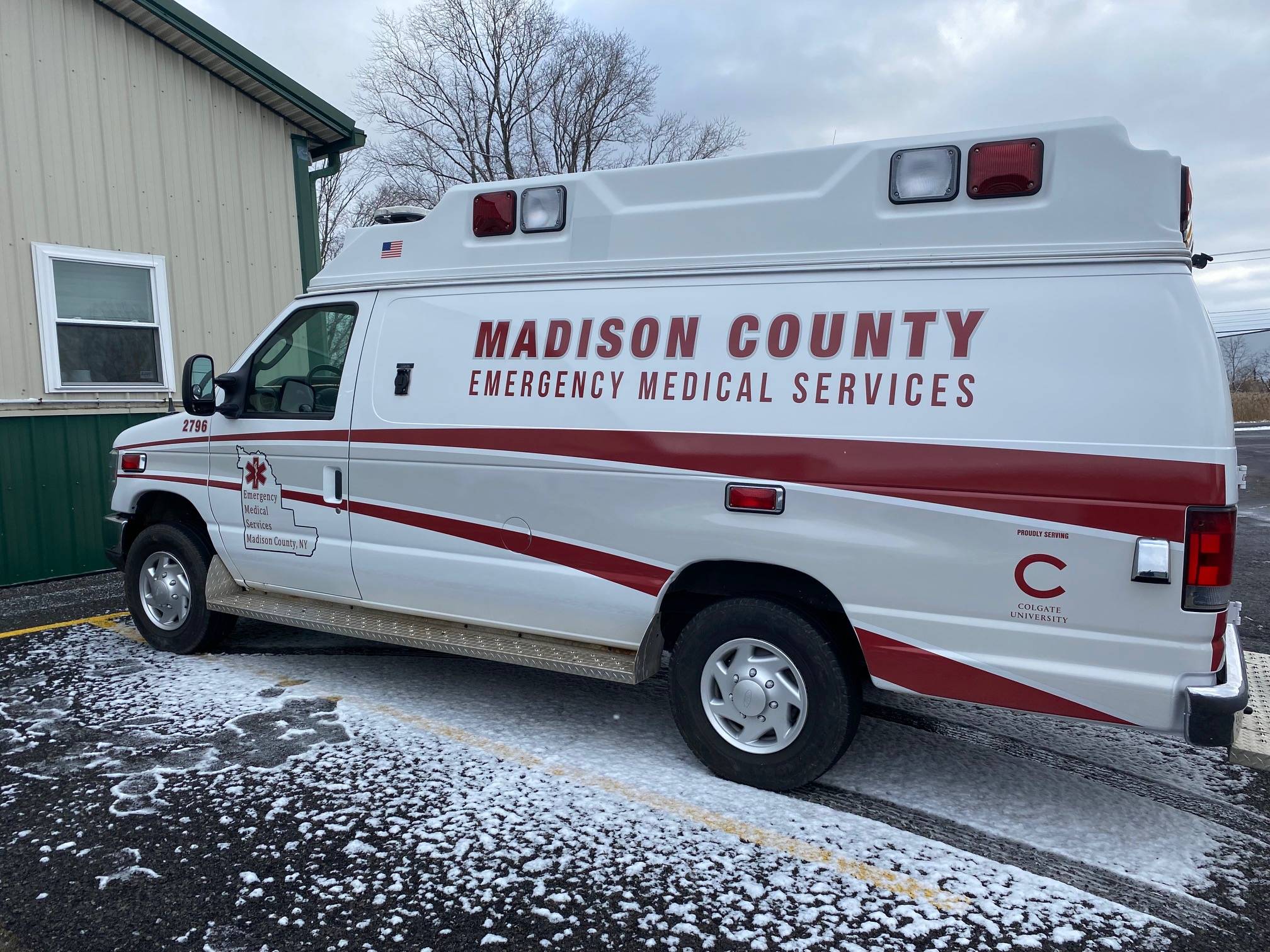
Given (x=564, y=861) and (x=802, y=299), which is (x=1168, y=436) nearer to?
(x=802, y=299)

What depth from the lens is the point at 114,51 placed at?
8.34 meters

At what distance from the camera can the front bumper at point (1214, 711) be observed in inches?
117

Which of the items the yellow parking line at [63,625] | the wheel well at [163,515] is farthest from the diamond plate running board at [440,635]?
the yellow parking line at [63,625]

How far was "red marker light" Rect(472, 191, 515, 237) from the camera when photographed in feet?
14.5

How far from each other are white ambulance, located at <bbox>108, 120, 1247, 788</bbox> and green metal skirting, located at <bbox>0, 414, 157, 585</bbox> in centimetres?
386

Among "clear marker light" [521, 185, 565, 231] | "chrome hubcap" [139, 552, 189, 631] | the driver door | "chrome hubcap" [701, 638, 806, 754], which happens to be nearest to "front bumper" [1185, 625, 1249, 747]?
"chrome hubcap" [701, 638, 806, 754]

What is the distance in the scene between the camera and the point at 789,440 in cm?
359

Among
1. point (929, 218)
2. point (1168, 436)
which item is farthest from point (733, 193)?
point (1168, 436)

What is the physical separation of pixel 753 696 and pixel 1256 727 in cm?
225

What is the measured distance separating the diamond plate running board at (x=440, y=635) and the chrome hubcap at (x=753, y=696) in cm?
36

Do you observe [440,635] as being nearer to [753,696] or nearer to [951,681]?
[753,696]

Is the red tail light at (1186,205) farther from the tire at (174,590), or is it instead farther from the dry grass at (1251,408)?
the dry grass at (1251,408)

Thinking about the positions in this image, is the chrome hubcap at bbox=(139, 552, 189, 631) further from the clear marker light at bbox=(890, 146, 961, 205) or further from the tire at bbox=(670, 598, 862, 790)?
the clear marker light at bbox=(890, 146, 961, 205)

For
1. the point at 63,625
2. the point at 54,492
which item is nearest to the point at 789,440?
the point at 63,625
